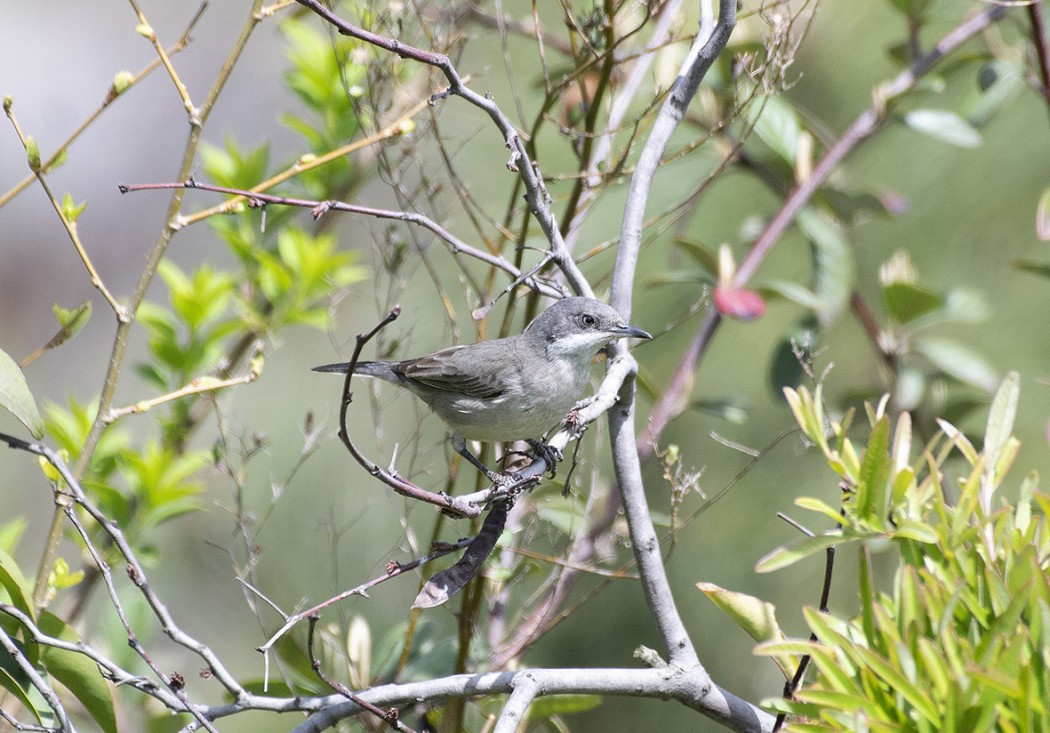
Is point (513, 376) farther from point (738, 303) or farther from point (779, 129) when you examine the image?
point (779, 129)

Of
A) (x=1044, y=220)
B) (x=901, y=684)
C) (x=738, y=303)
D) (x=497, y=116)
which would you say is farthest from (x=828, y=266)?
(x=901, y=684)

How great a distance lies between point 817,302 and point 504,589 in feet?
4.10

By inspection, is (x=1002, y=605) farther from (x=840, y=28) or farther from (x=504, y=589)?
(x=840, y=28)

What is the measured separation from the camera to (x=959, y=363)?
297 centimetres

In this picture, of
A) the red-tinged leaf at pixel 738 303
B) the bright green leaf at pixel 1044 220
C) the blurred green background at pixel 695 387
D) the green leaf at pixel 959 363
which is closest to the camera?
the bright green leaf at pixel 1044 220

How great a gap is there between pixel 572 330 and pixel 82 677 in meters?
1.69

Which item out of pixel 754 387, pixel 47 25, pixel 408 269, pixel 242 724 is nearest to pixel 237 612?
pixel 242 724

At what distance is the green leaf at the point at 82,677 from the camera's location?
1806 millimetres

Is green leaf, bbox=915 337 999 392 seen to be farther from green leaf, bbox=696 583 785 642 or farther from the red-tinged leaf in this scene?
green leaf, bbox=696 583 785 642

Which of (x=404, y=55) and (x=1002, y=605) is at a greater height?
(x=404, y=55)

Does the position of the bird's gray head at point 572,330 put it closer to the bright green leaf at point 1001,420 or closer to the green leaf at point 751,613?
the green leaf at point 751,613

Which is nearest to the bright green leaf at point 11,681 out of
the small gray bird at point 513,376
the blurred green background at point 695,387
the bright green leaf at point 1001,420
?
the blurred green background at point 695,387

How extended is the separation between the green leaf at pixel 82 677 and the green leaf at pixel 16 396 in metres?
0.40

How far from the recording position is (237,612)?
3840mm
